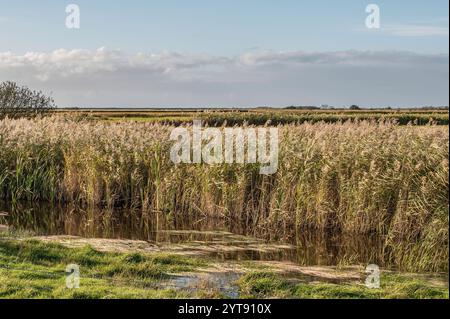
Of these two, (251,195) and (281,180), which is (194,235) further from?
(281,180)

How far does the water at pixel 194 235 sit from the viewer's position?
33.8ft

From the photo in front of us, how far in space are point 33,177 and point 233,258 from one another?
7926mm

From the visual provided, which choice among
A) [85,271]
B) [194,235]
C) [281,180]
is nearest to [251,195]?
[281,180]

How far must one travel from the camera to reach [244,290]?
302 inches

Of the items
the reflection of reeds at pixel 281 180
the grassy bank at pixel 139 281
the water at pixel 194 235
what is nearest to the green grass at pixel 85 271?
the grassy bank at pixel 139 281

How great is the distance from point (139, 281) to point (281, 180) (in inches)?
218

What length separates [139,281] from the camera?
789cm

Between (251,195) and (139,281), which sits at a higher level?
(251,195)

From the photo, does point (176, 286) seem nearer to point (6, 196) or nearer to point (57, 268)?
point (57, 268)

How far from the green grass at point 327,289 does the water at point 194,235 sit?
5.73 feet

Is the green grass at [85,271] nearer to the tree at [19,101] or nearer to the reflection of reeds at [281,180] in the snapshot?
the reflection of reeds at [281,180]
